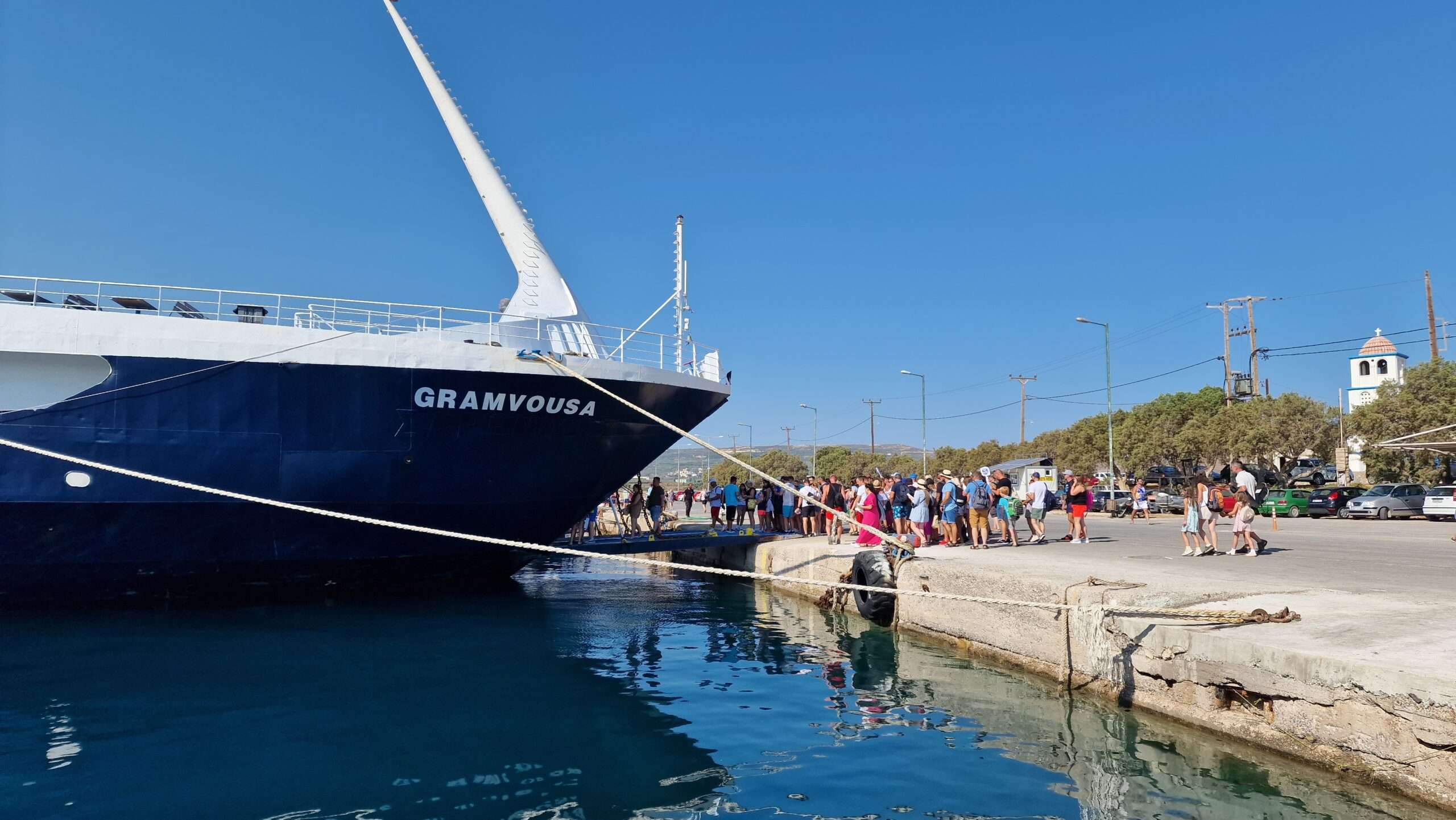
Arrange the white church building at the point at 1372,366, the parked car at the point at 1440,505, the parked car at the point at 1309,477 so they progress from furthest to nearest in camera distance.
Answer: the white church building at the point at 1372,366 < the parked car at the point at 1309,477 < the parked car at the point at 1440,505

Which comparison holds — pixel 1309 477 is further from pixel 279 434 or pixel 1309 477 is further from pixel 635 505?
pixel 279 434

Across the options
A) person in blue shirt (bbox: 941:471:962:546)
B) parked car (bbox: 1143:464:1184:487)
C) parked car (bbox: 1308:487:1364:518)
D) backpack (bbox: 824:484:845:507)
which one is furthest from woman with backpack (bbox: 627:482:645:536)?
parked car (bbox: 1143:464:1184:487)

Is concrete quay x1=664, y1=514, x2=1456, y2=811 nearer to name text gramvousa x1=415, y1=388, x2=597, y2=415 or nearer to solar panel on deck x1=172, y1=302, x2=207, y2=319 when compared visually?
name text gramvousa x1=415, y1=388, x2=597, y2=415

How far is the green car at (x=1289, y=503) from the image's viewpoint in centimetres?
3209

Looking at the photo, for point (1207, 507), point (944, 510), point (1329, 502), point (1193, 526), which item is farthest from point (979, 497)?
point (1329, 502)

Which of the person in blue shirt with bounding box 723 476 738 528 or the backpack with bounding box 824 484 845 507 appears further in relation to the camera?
the person in blue shirt with bounding box 723 476 738 528

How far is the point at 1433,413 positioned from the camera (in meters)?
35.8

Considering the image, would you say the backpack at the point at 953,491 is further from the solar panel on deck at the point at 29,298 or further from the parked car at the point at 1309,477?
the parked car at the point at 1309,477

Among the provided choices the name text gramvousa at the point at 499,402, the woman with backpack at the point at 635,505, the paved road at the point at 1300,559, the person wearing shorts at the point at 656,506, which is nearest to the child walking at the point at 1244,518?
the paved road at the point at 1300,559

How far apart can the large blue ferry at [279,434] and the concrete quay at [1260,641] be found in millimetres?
5805

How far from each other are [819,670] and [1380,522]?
2436 cm

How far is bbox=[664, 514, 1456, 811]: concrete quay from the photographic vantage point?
5676mm

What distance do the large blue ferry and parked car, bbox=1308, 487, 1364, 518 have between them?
27548 mm

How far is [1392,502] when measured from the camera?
29156 millimetres
